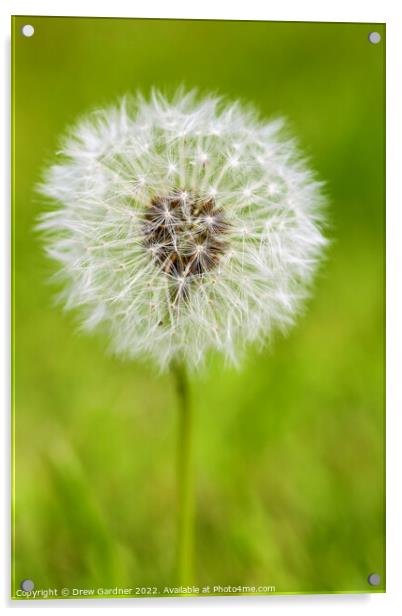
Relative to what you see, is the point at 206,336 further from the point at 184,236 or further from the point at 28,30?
the point at 28,30

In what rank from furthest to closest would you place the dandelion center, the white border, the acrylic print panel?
the white border
the acrylic print panel
the dandelion center

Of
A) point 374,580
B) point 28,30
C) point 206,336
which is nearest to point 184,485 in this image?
point 206,336

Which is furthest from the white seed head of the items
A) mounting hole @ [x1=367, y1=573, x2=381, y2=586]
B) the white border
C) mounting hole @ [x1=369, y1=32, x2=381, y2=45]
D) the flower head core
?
mounting hole @ [x1=367, y1=573, x2=381, y2=586]

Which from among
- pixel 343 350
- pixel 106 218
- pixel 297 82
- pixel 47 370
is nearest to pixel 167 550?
pixel 47 370

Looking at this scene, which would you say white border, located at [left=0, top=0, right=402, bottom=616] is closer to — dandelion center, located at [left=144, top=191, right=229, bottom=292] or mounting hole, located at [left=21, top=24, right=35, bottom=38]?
mounting hole, located at [left=21, top=24, right=35, bottom=38]

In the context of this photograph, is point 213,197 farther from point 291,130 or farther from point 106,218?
point 291,130

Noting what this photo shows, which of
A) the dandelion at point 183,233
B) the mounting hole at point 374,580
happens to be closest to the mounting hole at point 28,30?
the dandelion at point 183,233

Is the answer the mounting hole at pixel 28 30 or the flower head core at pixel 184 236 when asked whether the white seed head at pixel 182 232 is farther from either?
the mounting hole at pixel 28 30
